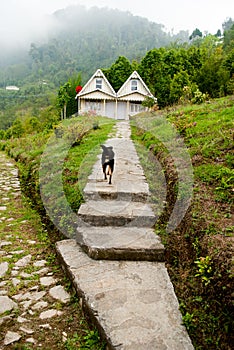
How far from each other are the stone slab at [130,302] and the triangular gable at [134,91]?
72.8ft

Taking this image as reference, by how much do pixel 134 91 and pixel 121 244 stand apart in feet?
73.1

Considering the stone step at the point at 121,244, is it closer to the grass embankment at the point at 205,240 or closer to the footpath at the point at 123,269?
the footpath at the point at 123,269

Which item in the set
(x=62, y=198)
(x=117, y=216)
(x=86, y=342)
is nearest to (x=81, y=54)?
(x=62, y=198)

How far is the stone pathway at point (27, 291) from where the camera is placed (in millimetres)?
2795

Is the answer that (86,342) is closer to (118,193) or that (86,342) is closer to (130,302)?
(130,302)

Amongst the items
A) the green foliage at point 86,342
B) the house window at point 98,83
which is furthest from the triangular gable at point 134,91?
the green foliage at point 86,342

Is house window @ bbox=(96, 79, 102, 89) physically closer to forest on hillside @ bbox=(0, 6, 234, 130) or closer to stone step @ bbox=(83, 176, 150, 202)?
forest on hillside @ bbox=(0, 6, 234, 130)

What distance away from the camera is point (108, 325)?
8.57 ft

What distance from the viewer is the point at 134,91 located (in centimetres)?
2472

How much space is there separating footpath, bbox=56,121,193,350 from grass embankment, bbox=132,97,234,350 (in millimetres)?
144

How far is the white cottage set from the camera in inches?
982

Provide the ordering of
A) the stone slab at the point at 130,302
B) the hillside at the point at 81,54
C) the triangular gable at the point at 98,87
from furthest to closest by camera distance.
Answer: the hillside at the point at 81,54 < the triangular gable at the point at 98,87 < the stone slab at the point at 130,302

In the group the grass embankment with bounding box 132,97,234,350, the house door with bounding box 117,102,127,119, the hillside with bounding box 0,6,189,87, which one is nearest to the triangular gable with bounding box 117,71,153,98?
the house door with bounding box 117,102,127,119

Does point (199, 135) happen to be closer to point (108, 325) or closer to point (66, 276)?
point (66, 276)
